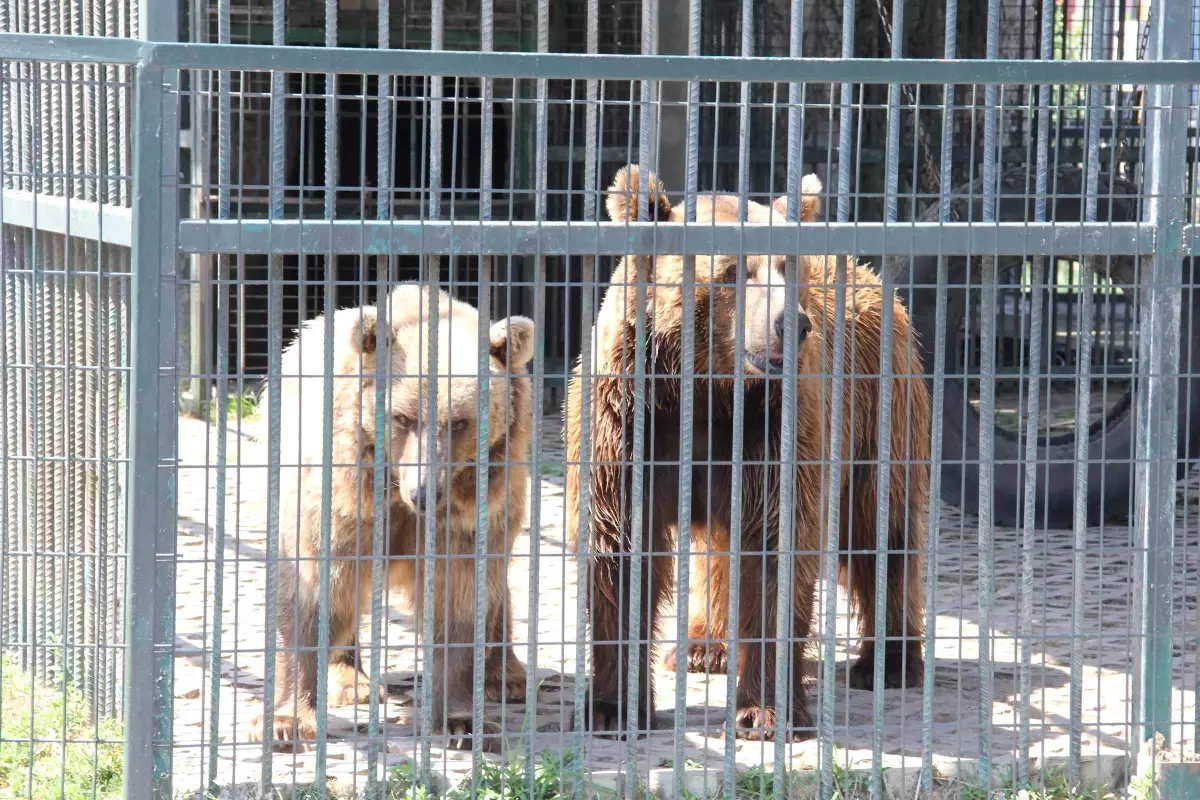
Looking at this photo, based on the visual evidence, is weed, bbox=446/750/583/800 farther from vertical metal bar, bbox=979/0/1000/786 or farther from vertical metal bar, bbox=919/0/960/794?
vertical metal bar, bbox=979/0/1000/786

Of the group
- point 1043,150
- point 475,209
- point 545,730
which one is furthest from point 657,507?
point 475,209

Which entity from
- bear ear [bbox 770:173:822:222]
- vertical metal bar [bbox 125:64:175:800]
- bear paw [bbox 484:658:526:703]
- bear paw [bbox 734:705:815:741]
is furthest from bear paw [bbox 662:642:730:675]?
vertical metal bar [bbox 125:64:175:800]

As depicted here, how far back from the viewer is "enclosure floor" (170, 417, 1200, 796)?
4199 mm

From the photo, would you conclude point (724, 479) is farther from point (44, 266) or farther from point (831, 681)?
point (44, 266)

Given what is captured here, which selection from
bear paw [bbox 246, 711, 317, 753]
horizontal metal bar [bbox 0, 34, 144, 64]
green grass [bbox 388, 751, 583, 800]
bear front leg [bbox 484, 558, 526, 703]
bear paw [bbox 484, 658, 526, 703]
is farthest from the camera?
bear paw [bbox 484, 658, 526, 703]

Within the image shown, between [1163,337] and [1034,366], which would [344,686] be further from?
[1163,337]

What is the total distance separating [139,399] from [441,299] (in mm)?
1722

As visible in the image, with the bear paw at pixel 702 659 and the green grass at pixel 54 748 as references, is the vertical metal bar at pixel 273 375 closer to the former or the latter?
the green grass at pixel 54 748

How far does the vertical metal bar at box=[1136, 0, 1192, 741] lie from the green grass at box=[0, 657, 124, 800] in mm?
2881

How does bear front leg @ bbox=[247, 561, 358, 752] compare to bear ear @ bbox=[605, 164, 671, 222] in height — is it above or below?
below

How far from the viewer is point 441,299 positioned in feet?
17.4

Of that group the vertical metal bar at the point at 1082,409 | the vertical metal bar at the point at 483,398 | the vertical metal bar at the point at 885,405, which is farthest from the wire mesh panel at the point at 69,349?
the vertical metal bar at the point at 1082,409

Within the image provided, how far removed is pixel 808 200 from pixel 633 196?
0.65 m

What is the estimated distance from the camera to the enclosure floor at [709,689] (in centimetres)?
420
